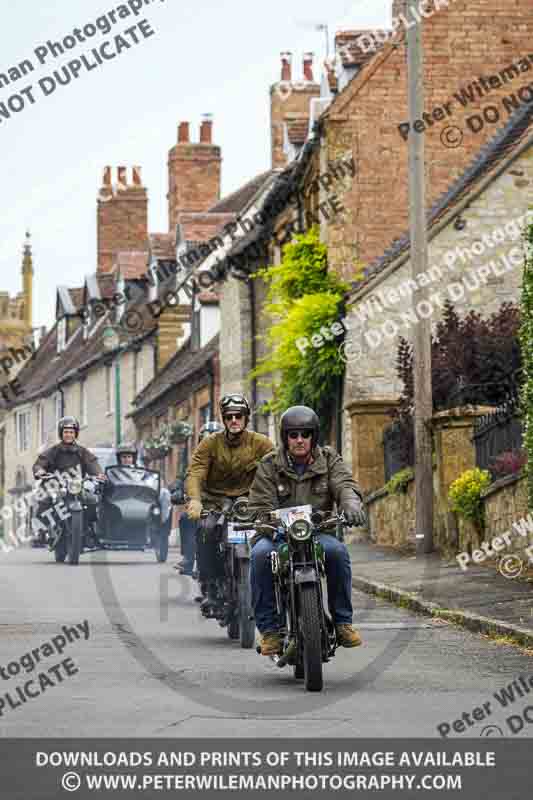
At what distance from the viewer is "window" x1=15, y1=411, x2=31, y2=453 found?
2963 inches

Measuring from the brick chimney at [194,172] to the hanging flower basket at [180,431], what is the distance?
416 inches

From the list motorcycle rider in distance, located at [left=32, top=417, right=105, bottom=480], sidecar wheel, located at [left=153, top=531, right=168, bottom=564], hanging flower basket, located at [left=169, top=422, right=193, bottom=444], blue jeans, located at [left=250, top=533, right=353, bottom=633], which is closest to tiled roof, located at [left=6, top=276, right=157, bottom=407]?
hanging flower basket, located at [left=169, top=422, right=193, bottom=444]

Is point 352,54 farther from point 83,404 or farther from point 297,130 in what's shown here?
point 83,404

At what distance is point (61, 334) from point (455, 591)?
58.4 metres

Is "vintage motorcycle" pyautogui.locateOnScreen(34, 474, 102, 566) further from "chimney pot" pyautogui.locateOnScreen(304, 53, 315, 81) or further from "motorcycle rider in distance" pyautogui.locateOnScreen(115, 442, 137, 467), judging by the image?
"chimney pot" pyautogui.locateOnScreen(304, 53, 315, 81)

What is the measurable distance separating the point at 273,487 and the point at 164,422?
42.6 metres

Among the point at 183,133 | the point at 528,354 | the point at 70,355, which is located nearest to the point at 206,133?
the point at 183,133

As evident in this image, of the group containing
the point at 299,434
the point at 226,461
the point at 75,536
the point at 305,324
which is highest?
the point at 305,324

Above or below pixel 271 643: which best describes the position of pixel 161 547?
below

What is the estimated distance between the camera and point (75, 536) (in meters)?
23.2

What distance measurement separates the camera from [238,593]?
1206cm

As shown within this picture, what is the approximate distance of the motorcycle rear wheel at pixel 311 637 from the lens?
9.25 meters

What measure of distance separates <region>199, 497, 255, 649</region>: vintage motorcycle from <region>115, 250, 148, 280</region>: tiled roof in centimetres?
4451
